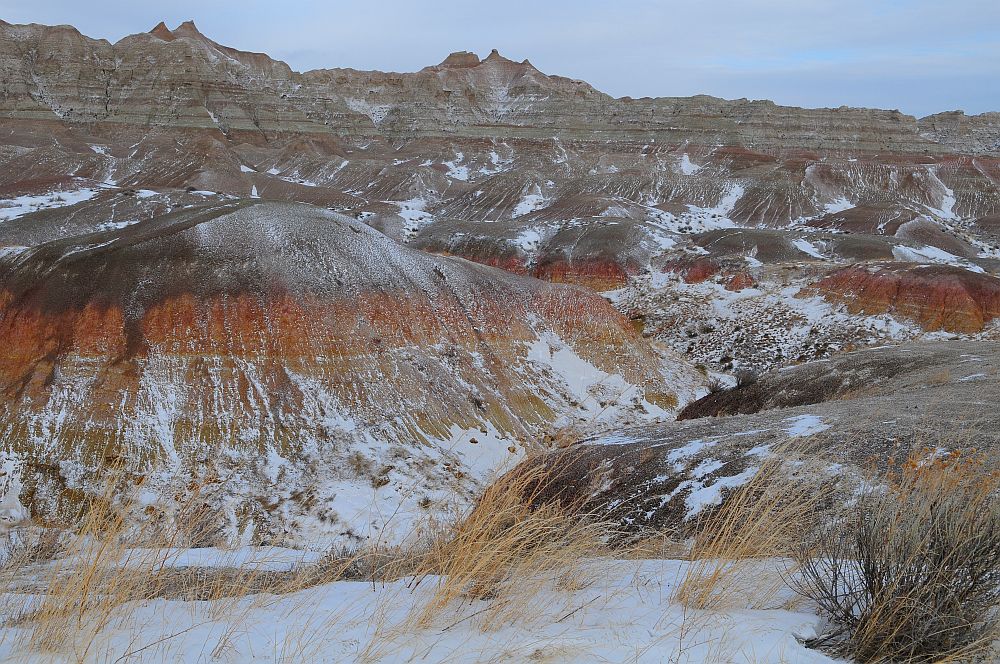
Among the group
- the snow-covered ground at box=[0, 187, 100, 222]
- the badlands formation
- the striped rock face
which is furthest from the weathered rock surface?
the snow-covered ground at box=[0, 187, 100, 222]

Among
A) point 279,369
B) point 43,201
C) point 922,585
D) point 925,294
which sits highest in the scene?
point 43,201

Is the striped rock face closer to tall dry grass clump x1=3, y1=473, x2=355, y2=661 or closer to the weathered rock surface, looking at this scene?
the weathered rock surface

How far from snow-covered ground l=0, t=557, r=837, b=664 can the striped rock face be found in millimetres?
8585

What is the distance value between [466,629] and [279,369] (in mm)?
14069

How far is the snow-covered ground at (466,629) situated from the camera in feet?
9.82

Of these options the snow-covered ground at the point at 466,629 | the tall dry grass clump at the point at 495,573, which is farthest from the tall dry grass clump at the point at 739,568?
the tall dry grass clump at the point at 495,573

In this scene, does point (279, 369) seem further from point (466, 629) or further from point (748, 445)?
point (466, 629)

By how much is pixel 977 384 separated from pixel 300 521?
39.5ft

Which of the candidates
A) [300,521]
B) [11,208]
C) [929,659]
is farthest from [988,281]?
[11,208]

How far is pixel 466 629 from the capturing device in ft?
10.8

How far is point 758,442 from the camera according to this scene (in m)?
8.37

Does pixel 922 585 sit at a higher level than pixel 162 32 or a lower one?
lower

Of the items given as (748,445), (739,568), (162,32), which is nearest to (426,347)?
(748,445)

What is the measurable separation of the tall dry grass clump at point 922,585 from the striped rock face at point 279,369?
9778mm
